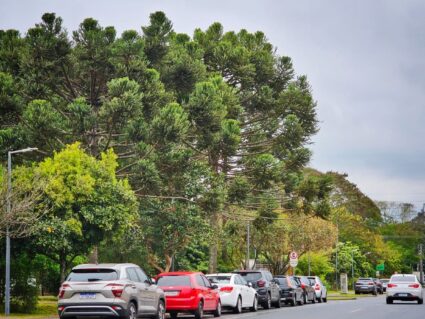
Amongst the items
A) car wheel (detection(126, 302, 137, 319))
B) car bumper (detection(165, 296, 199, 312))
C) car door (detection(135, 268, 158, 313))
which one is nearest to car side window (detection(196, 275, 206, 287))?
car bumper (detection(165, 296, 199, 312))

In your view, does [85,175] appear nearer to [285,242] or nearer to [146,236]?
[146,236]

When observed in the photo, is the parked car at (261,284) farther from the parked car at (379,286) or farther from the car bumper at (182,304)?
the parked car at (379,286)

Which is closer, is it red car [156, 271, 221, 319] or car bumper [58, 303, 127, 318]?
car bumper [58, 303, 127, 318]

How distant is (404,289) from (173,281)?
61.0 ft

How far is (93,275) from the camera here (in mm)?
20281

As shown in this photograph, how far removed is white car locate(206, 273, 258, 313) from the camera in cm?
3070

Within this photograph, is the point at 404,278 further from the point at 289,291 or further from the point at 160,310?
the point at 160,310

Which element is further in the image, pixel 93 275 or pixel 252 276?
pixel 252 276

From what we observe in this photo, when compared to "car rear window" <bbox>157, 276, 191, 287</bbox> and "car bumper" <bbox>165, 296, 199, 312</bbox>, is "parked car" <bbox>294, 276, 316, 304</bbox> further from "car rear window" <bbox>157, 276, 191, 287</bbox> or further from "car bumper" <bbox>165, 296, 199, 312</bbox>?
"car bumper" <bbox>165, 296, 199, 312</bbox>

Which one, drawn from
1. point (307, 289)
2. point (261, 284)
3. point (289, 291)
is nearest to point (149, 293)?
point (261, 284)

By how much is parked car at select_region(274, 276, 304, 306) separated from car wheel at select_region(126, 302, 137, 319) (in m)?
20.2

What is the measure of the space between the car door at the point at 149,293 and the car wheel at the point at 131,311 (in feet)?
2.40

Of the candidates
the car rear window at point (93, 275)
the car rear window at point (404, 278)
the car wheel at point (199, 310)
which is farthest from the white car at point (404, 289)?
the car rear window at point (93, 275)

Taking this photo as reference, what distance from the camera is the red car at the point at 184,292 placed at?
25516mm
